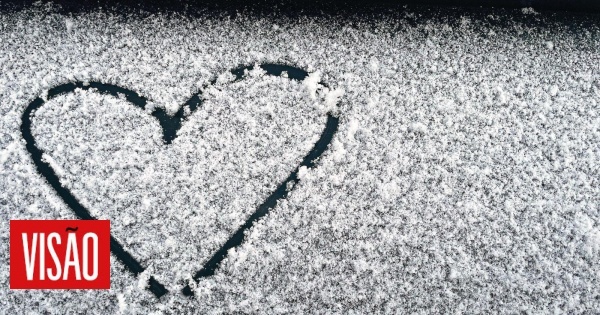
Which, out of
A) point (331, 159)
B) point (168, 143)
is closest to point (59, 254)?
point (168, 143)

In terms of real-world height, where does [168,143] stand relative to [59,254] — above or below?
above

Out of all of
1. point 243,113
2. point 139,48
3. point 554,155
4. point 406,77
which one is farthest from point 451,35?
point 139,48

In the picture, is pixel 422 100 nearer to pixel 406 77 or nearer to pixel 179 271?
pixel 406 77

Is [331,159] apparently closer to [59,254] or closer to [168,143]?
[168,143]

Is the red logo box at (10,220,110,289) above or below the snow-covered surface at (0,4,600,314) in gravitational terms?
below
